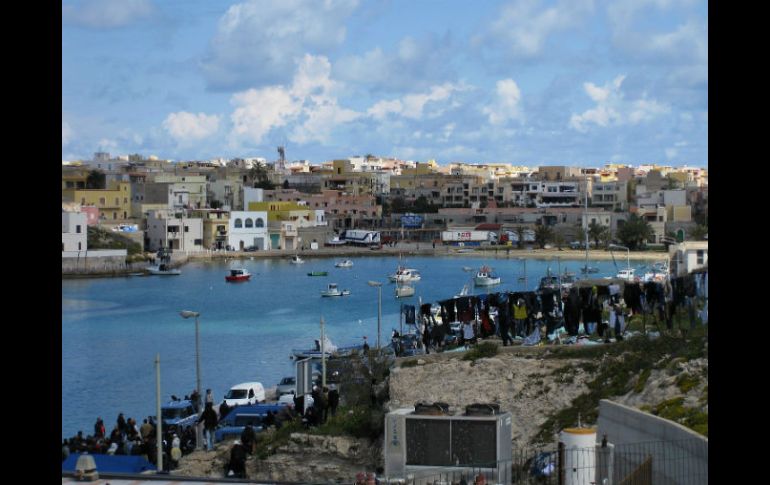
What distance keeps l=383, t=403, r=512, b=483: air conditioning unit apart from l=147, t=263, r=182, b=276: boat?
827 inches

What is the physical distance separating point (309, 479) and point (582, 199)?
2717cm

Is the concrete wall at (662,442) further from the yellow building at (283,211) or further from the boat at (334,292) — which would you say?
the yellow building at (283,211)

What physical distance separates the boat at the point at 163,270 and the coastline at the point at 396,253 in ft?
1.35

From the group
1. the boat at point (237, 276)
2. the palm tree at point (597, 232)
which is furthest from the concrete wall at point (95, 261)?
the palm tree at point (597, 232)

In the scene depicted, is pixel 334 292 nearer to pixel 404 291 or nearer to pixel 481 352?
pixel 404 291

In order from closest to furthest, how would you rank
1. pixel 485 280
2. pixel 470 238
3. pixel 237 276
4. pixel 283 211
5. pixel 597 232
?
pixel 485 280 → pixel 237 276 → pixel 597 232 → pixel 470 238 → pixel 283 211

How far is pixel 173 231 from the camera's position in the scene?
26.2 m

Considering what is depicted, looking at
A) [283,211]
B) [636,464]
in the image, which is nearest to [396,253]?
[283,211]

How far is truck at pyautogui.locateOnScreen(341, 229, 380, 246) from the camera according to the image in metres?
29.1

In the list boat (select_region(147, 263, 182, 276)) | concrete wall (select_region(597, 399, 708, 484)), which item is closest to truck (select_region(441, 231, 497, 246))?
boat (select_region(147, 263, 182, 276))

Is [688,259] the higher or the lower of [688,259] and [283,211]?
the lower

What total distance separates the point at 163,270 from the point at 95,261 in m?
1.56
